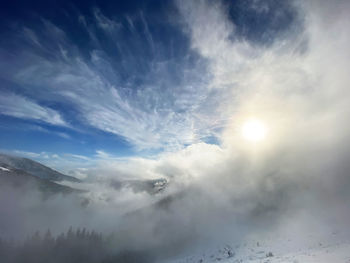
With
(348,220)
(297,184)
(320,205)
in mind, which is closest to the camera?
(348,220)

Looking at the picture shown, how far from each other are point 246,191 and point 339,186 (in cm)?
7835

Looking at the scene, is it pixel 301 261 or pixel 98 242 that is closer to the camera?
pixel 301 261

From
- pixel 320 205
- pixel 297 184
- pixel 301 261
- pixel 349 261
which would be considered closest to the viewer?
pixel 349 261

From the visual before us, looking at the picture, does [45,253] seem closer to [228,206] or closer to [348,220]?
[228,206]

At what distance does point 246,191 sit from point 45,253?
155653mm

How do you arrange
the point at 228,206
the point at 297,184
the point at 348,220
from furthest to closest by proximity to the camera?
the point at 228,206
the point at 297,184
the point at 348,220

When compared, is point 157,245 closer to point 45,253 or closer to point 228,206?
point 228,206

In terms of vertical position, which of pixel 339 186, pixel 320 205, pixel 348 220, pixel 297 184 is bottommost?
pixel 348 220

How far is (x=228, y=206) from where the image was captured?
140125 millimetres

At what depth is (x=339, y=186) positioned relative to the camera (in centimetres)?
6956

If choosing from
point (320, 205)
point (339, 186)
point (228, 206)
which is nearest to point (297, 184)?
point (339, 186)

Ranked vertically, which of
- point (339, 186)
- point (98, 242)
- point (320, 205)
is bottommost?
point (98, 242)

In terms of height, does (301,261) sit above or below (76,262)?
above

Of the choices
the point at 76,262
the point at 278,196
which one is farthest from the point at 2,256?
the point at 278,196
